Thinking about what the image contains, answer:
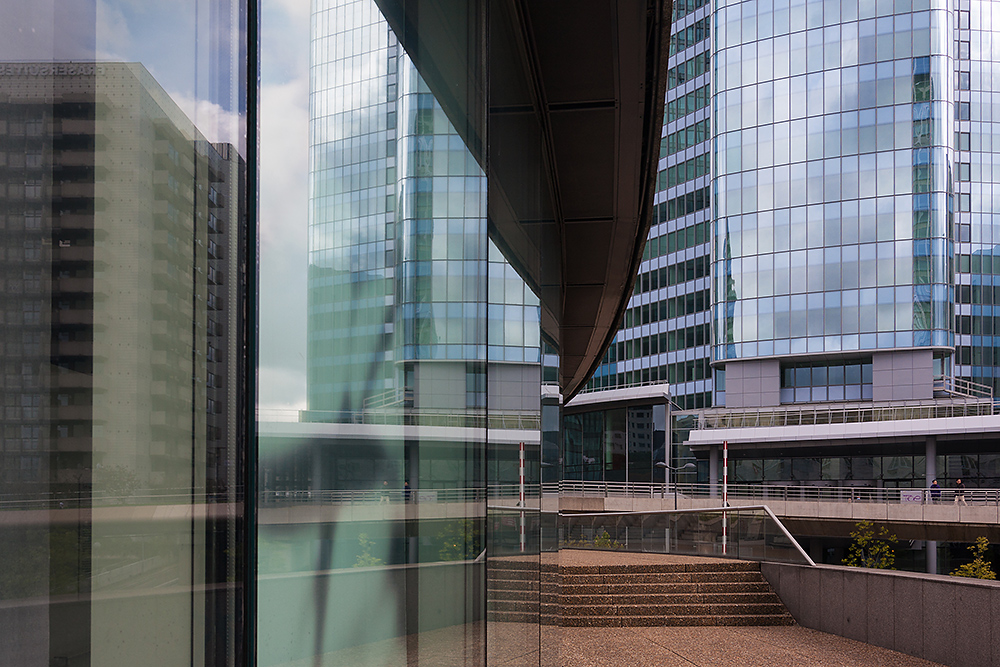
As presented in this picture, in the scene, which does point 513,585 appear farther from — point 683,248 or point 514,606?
point 683,248

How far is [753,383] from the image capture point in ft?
181

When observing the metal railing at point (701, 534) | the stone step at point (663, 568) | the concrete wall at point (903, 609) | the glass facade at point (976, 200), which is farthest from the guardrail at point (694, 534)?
the glass facade at point (976, 200)

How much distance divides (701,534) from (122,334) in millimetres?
16353

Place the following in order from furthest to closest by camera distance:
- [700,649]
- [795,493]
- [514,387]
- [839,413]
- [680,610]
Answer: [839,413] → [795,493] → [680,610] → [700,649] → [514,387]

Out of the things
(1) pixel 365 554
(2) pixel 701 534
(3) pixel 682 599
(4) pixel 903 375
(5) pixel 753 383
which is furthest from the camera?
(5) pixel 753 383

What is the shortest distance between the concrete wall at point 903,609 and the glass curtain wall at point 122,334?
413 inches

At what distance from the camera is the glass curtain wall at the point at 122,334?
0.83 meters

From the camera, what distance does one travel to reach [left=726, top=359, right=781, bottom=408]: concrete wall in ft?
178

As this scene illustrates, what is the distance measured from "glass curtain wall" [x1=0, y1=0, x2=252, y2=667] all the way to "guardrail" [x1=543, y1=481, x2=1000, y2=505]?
35.8 m

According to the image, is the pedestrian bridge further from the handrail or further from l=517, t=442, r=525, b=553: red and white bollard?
l=517, t=442, r=525, b=553: red and white bollard

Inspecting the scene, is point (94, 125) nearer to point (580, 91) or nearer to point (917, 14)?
point (580, 91)

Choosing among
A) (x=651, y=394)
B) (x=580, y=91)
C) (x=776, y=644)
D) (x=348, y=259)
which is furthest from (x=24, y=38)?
(x=651, y=394)

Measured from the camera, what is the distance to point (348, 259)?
1.73 metres

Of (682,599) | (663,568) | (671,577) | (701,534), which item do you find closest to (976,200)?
(701,534)
